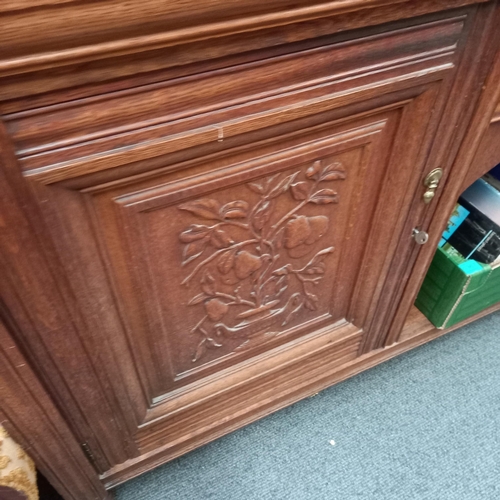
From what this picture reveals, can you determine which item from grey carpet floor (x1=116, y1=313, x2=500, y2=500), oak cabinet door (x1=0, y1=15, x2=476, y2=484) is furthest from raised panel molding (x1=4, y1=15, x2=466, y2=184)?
grey carpet floor (x1=116, y1=313, x2=500, y2=500)

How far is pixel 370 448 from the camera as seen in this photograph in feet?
3.38

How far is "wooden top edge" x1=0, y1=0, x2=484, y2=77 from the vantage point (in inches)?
14.0

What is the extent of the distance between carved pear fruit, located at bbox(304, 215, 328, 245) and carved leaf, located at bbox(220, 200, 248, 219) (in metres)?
0.12

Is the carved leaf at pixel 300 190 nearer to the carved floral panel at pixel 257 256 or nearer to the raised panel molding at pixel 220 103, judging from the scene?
the carved floral panel at pixel 257 256

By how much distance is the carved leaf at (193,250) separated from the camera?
0.62 metres

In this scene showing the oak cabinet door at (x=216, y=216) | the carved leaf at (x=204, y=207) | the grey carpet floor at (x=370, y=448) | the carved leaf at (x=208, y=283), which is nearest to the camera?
the oak cabinet door at (x=216, y=216)

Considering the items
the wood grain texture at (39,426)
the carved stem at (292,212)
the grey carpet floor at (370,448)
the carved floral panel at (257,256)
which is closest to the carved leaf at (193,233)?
the carved floral panel at (257,256)

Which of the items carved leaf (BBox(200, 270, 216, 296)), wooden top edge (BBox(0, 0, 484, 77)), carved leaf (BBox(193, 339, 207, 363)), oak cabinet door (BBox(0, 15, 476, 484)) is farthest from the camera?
carved leaf (BBox(193, 339, 207, 363))

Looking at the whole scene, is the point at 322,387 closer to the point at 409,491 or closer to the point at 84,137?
the point at 409,491

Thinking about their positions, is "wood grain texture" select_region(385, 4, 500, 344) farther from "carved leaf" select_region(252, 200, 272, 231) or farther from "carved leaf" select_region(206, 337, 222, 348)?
"carved leaf" select_region(206, 337, 222, 348)

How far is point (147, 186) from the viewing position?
0.53 m

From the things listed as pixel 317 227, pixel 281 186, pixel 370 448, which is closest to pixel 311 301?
pixel 317 227

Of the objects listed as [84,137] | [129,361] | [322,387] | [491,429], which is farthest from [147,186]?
[491,429]

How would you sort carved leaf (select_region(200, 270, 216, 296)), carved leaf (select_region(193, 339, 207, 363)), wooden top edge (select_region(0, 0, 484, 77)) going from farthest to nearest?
carved leaf (select_region(193, 339, 207, 363)) → carved leaf (select_region(200, 270, 216, 296)) → wooden top edge (select_region(0, 0, 484, 77))
